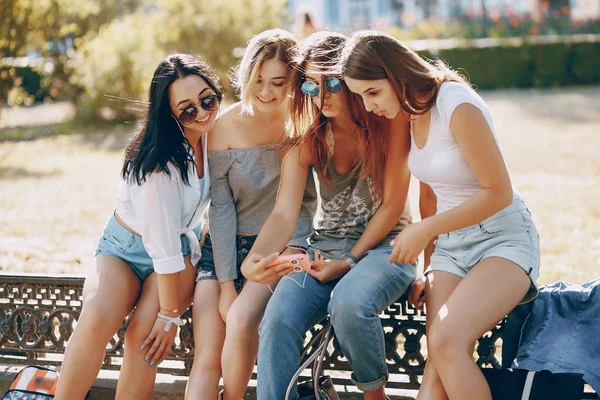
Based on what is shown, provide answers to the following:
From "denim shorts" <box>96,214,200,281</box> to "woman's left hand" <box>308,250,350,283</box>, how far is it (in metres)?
0.63

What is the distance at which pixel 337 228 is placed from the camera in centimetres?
339

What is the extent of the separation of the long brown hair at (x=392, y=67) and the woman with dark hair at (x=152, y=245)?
0.72 meters

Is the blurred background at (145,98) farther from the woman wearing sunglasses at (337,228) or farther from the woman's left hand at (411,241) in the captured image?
the woman's left hand at (411,241)

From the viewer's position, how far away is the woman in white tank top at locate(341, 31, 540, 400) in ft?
9.08

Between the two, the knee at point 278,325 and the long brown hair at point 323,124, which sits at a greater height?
the long brown hair at point 323,124

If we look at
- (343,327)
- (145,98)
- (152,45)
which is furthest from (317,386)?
(152,45)

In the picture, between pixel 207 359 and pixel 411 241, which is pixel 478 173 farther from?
pixel 207 359

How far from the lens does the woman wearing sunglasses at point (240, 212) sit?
→ 10.1ft

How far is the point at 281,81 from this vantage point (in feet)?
10.9

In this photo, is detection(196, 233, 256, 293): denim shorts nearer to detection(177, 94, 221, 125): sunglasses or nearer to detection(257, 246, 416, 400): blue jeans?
detection(257, 246, 416, 400): blue jeans

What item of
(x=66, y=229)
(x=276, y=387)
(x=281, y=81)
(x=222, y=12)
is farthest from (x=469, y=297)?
(x=222, y=12)

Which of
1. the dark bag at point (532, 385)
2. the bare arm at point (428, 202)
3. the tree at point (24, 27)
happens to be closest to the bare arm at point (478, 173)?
the bare arm at point (428, 202)

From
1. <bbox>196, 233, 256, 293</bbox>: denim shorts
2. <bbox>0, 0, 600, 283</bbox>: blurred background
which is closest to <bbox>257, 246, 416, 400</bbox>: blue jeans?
<bbox>196, 233, 256, 293</bbox>: denim shorts

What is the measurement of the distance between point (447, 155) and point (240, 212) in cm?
105
